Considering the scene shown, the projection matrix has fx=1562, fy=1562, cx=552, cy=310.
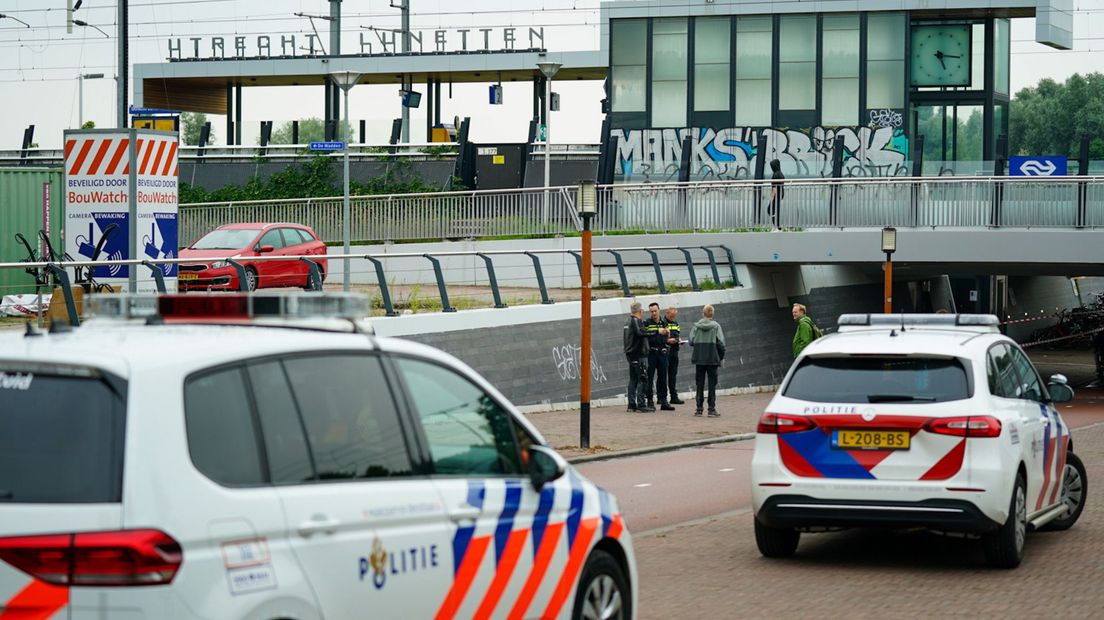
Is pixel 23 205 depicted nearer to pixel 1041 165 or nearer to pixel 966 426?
pixel 1041 165

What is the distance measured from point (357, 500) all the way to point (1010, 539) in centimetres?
613

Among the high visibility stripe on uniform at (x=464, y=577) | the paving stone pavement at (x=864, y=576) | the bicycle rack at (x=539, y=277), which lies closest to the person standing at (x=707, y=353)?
the bicycle rack at (x=539, y=277)

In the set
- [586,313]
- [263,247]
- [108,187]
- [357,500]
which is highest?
[108,187]

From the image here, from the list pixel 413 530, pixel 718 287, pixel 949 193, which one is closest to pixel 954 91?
pixel 949 193

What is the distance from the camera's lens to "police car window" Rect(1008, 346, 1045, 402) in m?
11.2

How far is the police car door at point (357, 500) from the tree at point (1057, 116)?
395ft

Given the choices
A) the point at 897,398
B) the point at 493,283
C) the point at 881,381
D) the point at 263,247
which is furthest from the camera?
the point at 263,247

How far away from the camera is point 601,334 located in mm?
27078

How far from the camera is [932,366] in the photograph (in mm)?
10305

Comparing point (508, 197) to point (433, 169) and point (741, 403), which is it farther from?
point (433, 169)

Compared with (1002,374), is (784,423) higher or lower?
lower

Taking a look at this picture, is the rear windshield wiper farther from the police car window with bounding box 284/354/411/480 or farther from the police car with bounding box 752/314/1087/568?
the police car window with bounding box 284/354/411/480

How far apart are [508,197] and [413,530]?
1260 inches

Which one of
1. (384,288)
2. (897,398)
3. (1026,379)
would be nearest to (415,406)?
(897,398)
